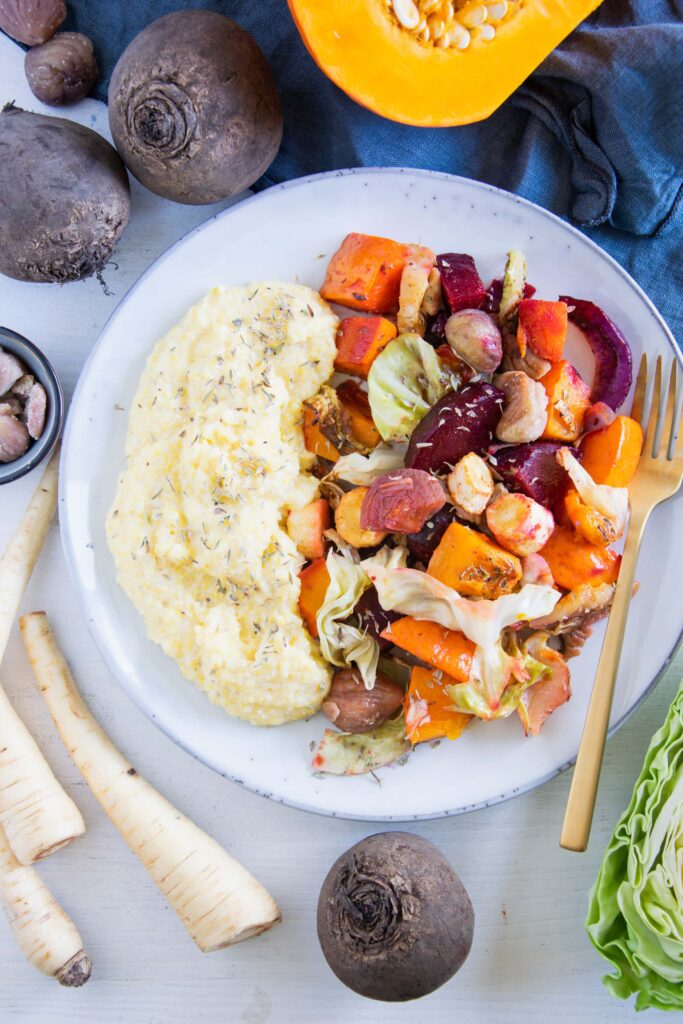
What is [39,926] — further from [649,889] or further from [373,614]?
[649,889]

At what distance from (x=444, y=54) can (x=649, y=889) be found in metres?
2.33

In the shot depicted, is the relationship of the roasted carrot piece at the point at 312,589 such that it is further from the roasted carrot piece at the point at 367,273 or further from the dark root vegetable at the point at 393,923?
the roasted carrot piece at the point at 367,273

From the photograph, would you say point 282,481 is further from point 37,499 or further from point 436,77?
point 436,77

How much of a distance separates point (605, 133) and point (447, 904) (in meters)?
2.37

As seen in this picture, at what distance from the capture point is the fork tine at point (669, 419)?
8.59 feet

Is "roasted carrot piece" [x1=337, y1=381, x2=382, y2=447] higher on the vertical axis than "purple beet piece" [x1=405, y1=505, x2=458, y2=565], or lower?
higher

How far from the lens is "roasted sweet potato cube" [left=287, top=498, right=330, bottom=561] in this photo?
8.59 ft

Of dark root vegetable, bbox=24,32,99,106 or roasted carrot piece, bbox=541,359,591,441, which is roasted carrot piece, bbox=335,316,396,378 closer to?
roasted carrot piece, bbox=541,359,591,441

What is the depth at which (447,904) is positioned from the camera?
2.48 m

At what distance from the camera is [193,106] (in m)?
2.45

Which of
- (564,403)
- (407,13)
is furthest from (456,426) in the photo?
(407,13)

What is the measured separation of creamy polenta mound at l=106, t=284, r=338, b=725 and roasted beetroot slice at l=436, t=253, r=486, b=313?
0.35 meters

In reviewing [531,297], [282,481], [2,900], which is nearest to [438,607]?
[282,481]

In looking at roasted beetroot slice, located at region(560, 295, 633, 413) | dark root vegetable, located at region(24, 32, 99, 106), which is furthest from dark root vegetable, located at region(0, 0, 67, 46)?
roasted beetroot slice, located at region(560, 295, 633, 413)
